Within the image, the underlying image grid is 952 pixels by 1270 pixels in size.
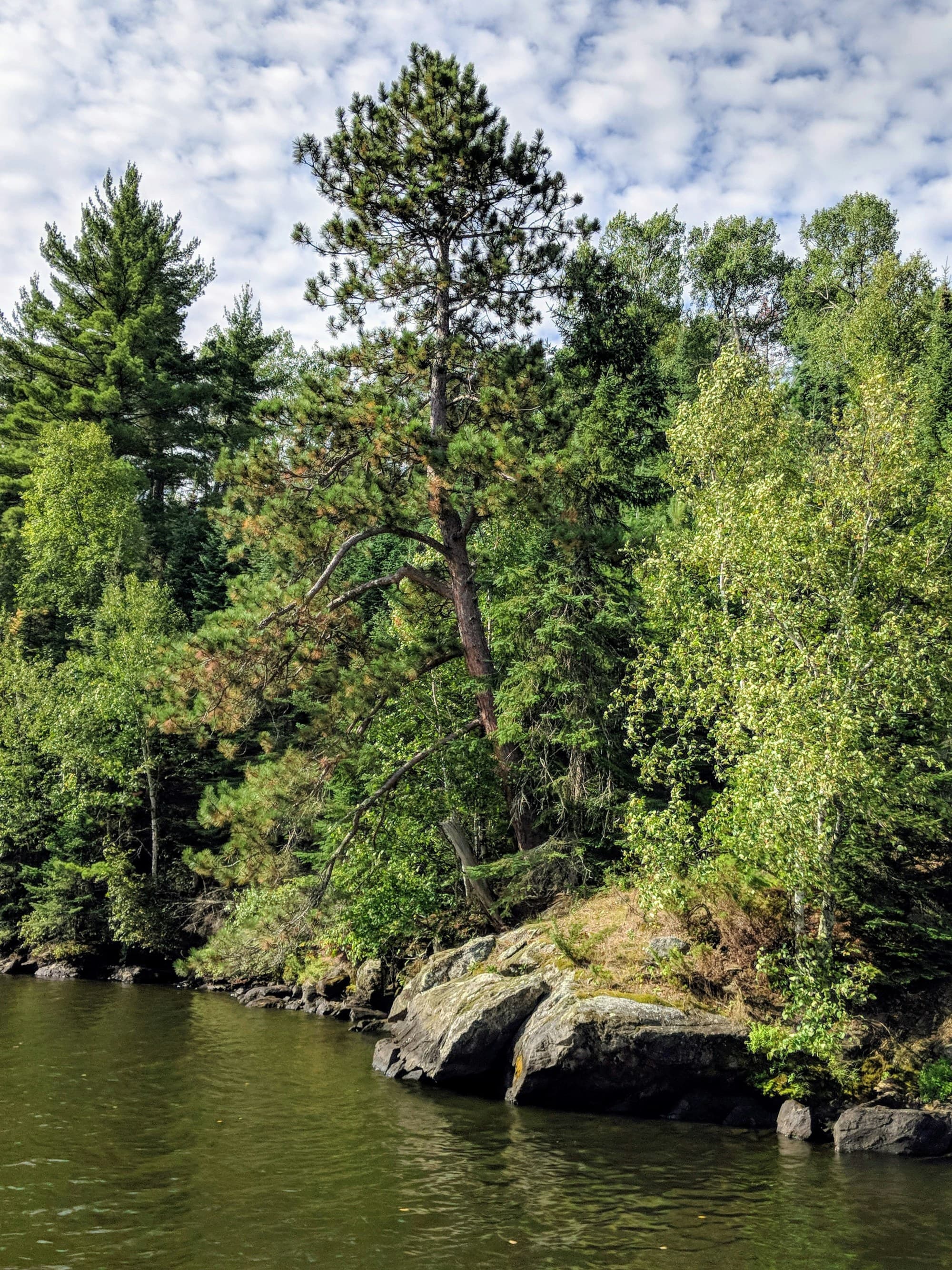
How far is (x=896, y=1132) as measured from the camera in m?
13.2

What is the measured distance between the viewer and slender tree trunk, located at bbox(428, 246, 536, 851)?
832 inches

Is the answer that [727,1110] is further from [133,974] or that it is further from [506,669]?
[133,974]

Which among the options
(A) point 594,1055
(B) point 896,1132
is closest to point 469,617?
(A) point 594,1055

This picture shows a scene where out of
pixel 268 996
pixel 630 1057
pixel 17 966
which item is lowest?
pixel 268 996

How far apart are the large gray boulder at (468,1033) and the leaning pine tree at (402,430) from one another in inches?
168

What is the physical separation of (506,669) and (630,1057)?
9.59 m

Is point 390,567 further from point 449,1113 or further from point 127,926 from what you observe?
point 449,1113

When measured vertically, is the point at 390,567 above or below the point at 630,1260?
above

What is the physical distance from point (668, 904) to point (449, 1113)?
483cm

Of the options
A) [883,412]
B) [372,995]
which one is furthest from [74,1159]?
[883,412]

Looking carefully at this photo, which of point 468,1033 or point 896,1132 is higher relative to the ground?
point 468,1033

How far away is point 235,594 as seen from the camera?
62.9ft

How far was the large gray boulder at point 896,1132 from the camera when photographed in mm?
13070

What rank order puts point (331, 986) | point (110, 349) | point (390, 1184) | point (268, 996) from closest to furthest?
point (390, 1184)
point (331, 986)
point (268, 996)
point (110, 349)
